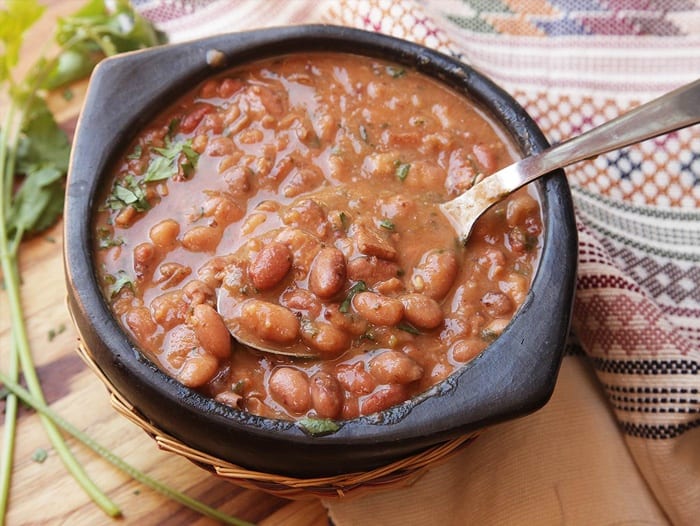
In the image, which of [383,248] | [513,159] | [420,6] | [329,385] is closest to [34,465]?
[329,385]

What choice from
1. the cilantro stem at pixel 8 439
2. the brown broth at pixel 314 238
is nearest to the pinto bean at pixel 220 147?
the brown broth at pixel 314 238

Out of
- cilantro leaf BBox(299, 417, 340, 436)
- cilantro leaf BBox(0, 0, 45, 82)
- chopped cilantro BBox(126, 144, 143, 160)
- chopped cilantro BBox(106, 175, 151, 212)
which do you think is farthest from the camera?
cilantro leaf BBox(0, 0, 45, 82)

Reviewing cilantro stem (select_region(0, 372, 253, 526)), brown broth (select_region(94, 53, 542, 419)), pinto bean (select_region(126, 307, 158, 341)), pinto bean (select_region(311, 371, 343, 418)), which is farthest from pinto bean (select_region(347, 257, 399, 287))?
cilantro stem (select_region(0, 372, 253, 526))

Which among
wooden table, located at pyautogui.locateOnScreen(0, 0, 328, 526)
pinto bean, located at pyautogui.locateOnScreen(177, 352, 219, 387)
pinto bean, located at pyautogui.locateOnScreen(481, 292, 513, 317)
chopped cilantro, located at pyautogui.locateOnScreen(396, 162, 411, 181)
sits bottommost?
wooden table, located at pyautogui.locateOnScreen(0, 0, 328, 526)

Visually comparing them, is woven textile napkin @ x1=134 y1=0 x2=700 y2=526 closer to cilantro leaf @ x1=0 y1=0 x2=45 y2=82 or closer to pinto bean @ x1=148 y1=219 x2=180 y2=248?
cilantro leaf @ x1=0 y1=0 x2=45 y2=82

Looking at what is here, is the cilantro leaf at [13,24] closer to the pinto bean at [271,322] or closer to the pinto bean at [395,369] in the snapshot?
the pinto bean at [271,322]

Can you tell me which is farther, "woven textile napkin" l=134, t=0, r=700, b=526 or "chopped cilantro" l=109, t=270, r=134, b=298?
"woven textile napkin" l=134, t=0, r=700, b=526

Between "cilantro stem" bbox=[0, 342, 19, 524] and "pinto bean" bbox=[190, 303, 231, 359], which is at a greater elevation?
"pinto bean" bbox=[190, 303, 231, 359]
